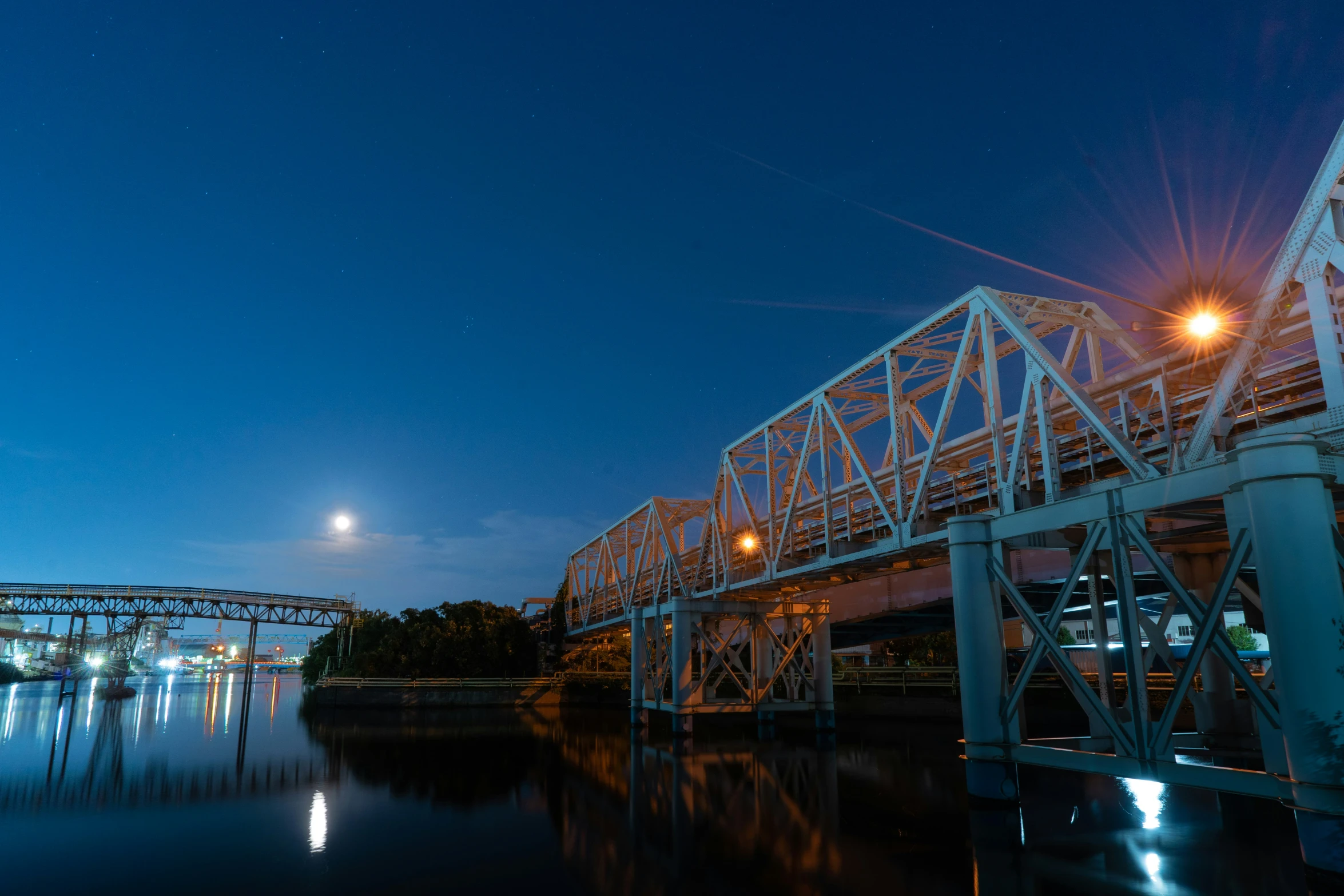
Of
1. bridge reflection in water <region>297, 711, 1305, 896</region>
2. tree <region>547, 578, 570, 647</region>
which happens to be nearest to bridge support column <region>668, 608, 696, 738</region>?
bridge reflection in water <region>297, 711, 1305, 896</region>

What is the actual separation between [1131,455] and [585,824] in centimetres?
1545

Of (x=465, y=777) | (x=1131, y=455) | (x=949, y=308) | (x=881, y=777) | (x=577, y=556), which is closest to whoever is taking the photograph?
(x=1131, y=455)

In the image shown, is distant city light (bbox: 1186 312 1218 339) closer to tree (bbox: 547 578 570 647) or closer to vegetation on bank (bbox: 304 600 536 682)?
vegetation on bank (bbox: 304 600 536 682)

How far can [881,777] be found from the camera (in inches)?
978

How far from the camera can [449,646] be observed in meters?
65.5

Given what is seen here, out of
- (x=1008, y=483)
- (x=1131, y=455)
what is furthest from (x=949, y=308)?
(x=1131, y=455)

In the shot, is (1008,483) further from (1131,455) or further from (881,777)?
(881,777)

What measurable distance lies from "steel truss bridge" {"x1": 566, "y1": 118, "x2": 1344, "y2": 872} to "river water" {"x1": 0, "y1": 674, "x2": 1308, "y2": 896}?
1837 millimetres

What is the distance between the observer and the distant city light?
15.9 metres

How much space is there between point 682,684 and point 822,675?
7398mm

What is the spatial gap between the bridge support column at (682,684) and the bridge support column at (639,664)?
638 centimetres

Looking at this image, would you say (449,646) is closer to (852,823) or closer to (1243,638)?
(852,823)

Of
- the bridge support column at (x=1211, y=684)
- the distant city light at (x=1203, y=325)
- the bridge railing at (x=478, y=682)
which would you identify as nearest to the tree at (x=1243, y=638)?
the bridge railing at (x=478, y=682)

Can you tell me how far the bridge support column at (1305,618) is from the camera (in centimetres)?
1148
